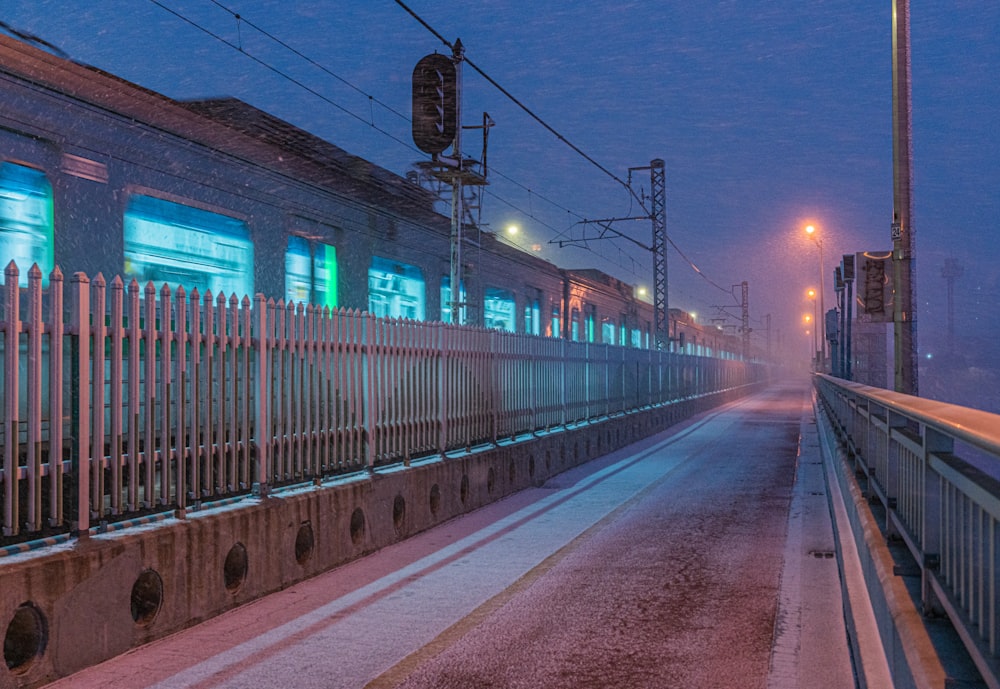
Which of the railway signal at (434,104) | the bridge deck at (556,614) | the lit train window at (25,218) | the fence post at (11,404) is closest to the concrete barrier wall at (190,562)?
the bridge deck at (556,614)

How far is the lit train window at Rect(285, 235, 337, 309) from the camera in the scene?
11211 mm

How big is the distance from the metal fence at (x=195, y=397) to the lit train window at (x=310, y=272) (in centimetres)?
235

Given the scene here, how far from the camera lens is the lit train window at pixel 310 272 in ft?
36.8

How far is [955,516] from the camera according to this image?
3166mm

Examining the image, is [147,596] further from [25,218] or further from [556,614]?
[25,218]

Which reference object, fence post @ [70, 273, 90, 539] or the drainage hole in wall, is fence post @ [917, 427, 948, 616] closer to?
the drainage hole in wall

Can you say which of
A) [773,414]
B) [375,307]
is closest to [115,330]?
[375,307]

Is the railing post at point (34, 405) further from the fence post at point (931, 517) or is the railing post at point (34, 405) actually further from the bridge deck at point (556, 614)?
the fence post at point (931, 517)

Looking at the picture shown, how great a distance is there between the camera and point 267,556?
20.7 ft

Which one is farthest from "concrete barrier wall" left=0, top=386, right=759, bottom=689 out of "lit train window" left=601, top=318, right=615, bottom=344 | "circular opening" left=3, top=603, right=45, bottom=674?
"lit train window" left=601, top=318, right=615, bottom=344

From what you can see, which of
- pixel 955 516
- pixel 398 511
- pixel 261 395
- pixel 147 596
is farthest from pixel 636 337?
pixel 955 516

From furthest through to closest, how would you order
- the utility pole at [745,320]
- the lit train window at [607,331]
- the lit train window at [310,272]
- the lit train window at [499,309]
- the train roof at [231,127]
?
the utility pole at [745,320] < the lit train window at [607,331] < the lit train window at [499,309] < the lit train window at [310,272] < the train roof at [231,127]

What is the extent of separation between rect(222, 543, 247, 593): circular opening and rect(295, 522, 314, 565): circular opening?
2.27 ft

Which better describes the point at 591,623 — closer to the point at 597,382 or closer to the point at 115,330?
the point at 115,330
